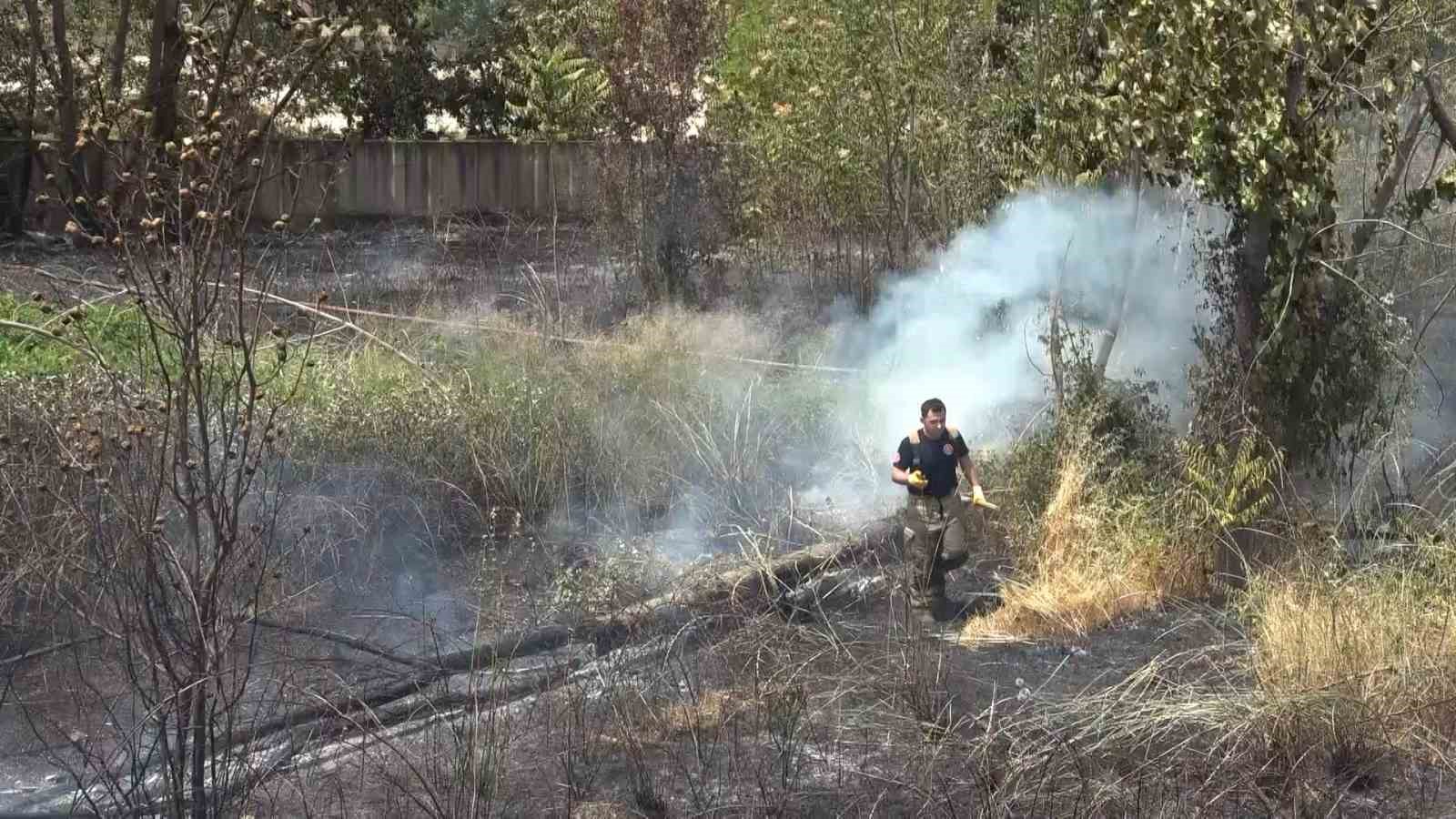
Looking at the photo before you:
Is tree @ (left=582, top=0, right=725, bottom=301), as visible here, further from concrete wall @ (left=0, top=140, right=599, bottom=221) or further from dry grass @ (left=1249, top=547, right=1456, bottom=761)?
dry grass @ (left=1249, top=547, right=1456, bottom=761)

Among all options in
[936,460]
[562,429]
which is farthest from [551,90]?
[936,460]

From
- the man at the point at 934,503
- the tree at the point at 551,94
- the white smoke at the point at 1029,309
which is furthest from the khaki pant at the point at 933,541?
the tree at the point at 551,94

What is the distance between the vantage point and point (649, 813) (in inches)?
210

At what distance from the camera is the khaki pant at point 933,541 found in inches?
327

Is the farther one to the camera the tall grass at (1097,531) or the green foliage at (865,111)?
the green foliage at (865,111)

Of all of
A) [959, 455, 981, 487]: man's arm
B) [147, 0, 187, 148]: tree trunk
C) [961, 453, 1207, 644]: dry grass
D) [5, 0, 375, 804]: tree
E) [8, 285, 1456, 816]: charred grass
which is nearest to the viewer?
[5, 0, 375, 804]: tree

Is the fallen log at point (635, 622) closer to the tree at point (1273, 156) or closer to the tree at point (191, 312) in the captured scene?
the tree at point (191, 312)

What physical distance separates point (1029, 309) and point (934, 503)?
10.2 ft

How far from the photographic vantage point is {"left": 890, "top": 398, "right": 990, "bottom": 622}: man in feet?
27.3

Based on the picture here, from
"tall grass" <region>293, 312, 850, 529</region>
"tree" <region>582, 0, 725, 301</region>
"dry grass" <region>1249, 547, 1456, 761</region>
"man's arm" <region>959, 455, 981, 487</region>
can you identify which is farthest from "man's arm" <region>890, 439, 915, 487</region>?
"tree" <region>582, 0, 725, 301</region>

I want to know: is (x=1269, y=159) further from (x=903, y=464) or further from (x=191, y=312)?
(x=191, y=312)

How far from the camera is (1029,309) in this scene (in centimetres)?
1114

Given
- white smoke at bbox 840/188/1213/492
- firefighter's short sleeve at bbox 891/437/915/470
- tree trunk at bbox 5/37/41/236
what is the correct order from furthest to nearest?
tree trunk at bbox 5/37/41/236, white smoke at bbox 840/188/1213/492, firefighter's short sleeve at bbox 891/437/915/470

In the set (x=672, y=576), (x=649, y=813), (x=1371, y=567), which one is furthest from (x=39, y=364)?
(x=1371, y=567)
